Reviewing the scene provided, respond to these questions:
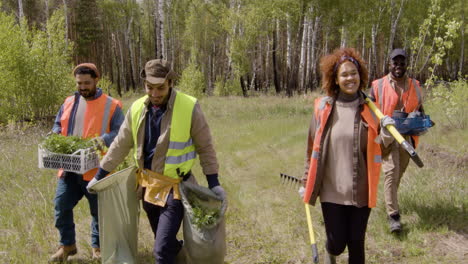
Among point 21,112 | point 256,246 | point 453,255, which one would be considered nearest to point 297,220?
point 256,246

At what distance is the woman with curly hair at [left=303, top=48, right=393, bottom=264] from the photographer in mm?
2982

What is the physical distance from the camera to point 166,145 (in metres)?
3.07

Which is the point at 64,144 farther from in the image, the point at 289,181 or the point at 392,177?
the point at 289,181

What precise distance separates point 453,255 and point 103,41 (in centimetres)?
3749

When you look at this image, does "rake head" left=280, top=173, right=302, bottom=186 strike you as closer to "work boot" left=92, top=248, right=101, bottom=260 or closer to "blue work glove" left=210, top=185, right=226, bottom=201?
"work boot" left=92, top=248, right=101, bottom=260

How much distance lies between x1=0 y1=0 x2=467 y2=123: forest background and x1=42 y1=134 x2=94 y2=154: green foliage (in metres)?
5.55

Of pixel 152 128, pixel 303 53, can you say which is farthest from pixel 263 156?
pixel 303 53

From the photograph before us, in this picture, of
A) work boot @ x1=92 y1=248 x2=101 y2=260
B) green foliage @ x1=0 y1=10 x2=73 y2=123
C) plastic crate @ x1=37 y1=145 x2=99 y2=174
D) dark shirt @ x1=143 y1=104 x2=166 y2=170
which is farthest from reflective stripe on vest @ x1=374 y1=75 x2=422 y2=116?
green foliage @ x1=0 y1=10 x2=73 y2=123

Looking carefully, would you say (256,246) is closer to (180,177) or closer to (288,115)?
(180,177)

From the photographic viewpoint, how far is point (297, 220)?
16.9 feet

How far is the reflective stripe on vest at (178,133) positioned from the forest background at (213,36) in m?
5.01

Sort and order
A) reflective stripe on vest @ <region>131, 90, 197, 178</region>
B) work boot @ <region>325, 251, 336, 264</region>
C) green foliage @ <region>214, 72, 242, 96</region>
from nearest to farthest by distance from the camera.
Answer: reflective stripe on vest @ <region>131, 90, 197, 178</region>, work boot @ <region>325, 251, 336, 264</region>, green foliage @ <region>214, 72, 242, 96</region>

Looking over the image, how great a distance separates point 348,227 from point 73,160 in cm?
253

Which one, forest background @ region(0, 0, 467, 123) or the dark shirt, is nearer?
the dark shirt
